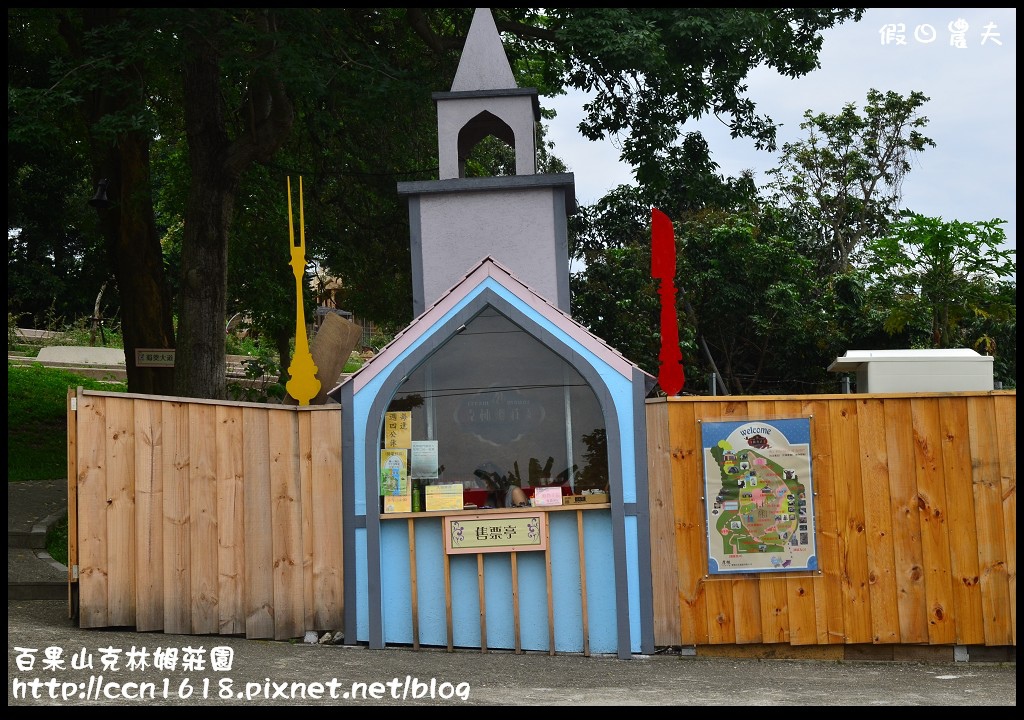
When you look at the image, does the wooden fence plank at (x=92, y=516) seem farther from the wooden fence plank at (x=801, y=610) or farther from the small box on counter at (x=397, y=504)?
the wooden fence plank at (x=801, y=610)

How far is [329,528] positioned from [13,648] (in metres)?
2.28

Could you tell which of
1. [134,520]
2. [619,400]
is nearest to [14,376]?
[134,520]

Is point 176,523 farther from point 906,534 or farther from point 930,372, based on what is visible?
point 930,372

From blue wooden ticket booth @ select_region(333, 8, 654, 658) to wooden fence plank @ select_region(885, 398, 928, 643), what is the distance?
1828 millimetres

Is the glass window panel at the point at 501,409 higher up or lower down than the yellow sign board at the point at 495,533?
higher up

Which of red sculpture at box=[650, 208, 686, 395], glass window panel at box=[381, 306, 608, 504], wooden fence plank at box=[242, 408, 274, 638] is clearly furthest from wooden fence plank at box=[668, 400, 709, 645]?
wooden fence plank at box=[242, 408, 274, 638]

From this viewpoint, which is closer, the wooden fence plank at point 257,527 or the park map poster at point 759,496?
the park map poster at point 759,496

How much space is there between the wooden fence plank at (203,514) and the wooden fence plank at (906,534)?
5040mm

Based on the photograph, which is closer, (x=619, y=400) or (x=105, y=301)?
(x=619, y=400)

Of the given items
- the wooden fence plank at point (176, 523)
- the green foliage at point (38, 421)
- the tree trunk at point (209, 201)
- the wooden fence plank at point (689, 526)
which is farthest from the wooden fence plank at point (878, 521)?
the green foliage at point (38, 421)

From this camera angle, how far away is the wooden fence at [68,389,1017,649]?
7.84 m

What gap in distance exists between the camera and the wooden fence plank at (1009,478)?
7805 millimetres

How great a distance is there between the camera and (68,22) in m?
16.5
